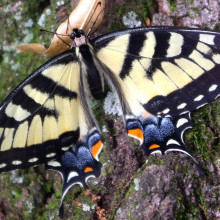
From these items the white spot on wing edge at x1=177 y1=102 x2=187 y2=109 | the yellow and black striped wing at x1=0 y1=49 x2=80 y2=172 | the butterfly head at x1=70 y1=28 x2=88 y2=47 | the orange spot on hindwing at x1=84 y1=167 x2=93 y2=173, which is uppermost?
the butterfly head at x1=70 y1=28 x2=88 y2=47

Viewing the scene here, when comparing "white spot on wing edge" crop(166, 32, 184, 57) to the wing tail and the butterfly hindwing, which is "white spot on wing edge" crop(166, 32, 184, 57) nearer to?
the wing tail

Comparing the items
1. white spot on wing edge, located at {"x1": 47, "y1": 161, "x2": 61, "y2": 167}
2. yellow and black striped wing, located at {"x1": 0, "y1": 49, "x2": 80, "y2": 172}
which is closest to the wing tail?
yellow and black striped wing, located at {"x1": 0, "y1": 49, "x2": 80, "y2": 172}

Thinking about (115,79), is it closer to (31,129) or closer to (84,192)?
(31,129)

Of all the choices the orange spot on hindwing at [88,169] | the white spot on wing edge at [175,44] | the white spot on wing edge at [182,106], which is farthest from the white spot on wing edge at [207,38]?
the orange spot on hindwing at [88,169]

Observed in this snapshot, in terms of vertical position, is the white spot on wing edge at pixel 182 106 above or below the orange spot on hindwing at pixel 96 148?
above

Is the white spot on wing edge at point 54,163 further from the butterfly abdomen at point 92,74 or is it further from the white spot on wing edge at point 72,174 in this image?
the butterfly abdomen at point 92,74
